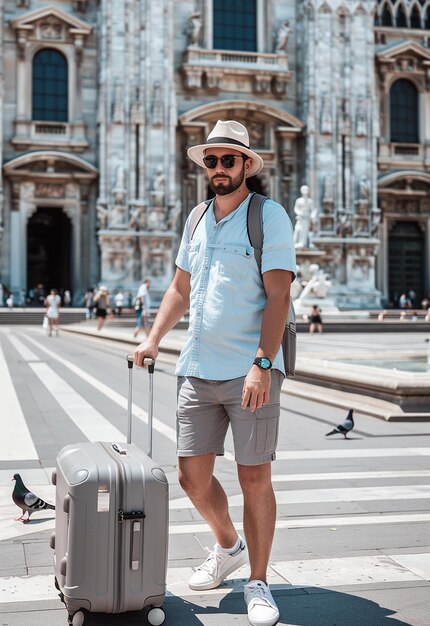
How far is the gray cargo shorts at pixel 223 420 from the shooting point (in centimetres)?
383

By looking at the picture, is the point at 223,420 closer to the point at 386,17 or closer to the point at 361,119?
the point at 361,119

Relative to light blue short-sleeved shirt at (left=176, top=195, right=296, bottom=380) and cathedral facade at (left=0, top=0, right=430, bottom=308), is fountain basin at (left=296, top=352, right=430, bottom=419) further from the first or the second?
cathedral facade at (left=0, top=0, right=430, bottom=308)

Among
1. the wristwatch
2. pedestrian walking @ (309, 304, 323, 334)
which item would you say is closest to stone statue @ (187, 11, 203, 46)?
pedestrian walking @ (309, 304, 323, 334)

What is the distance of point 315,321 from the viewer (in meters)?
27.6

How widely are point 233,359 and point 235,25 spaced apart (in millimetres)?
37760

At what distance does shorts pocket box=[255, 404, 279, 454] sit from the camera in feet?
12.5

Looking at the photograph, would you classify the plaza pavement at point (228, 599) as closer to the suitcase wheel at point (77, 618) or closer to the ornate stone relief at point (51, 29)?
the suitcase wheel at point (77, 618)

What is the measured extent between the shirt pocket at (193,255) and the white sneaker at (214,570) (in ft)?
4.38

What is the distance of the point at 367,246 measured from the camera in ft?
128

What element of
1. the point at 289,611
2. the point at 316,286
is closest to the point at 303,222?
the point at 316,286

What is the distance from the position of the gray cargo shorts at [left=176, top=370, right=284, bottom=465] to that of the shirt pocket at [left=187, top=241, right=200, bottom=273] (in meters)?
0.54

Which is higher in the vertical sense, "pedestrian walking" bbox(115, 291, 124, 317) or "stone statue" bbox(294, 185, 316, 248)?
"stone statue" bbox(294, 185, 316, 248)

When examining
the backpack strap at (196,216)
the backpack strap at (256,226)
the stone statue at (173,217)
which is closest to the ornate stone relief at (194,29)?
the stone statue at (173,217)

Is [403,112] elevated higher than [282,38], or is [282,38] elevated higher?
[282,38]
